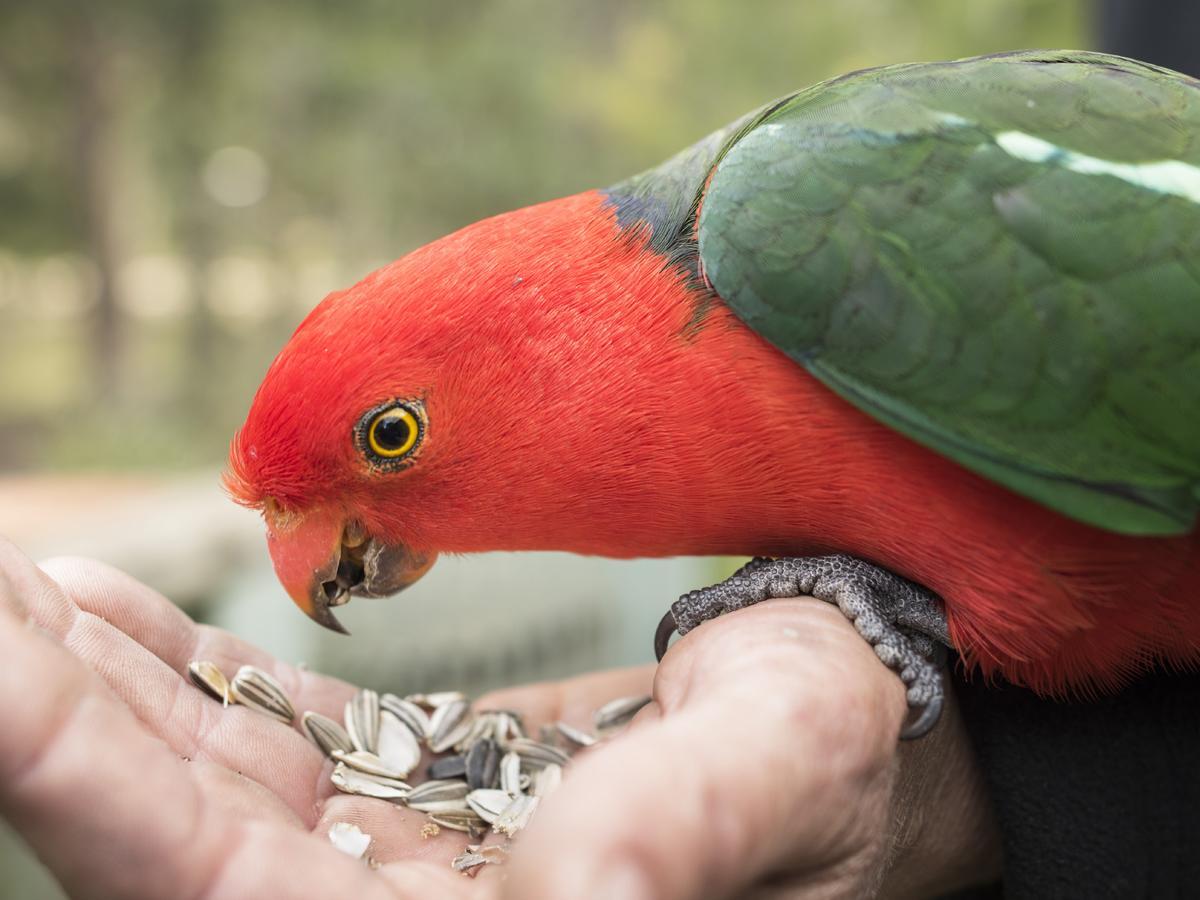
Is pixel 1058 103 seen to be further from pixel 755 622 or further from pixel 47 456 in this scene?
pixel 47 456

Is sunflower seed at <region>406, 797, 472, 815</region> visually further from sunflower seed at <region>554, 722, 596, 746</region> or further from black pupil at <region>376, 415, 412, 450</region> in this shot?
black pupil at <region>376, 415, 412, 450</region>

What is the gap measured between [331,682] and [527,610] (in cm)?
273

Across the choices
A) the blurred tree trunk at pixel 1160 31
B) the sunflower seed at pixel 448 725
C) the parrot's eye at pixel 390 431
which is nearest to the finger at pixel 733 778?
the parrot's eye at pixel 390 431

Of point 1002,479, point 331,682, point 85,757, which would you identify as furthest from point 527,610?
point 85,757

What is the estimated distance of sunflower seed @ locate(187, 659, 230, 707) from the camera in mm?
2246

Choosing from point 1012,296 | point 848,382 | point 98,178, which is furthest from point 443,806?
point 98,178

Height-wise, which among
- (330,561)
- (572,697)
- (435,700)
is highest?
(330,561)

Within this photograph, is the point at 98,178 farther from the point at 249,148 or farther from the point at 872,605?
the point at 872,605

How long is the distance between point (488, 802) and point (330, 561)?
0.61 m

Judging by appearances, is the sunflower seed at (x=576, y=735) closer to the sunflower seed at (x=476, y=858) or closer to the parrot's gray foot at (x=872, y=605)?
the parrot's gray foot at (x=872, y=605)

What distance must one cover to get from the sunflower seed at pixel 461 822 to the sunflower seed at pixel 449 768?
0.81ft

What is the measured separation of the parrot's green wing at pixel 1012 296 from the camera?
1.91 metres

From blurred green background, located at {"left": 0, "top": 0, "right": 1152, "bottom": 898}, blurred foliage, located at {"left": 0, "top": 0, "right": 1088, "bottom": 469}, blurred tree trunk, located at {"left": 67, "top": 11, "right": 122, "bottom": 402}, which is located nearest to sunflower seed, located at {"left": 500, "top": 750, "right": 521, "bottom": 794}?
blurred green background, located at {"left": 0, "top": 0, "right": 1152, "bottom": 898}

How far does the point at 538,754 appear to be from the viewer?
2.54m
